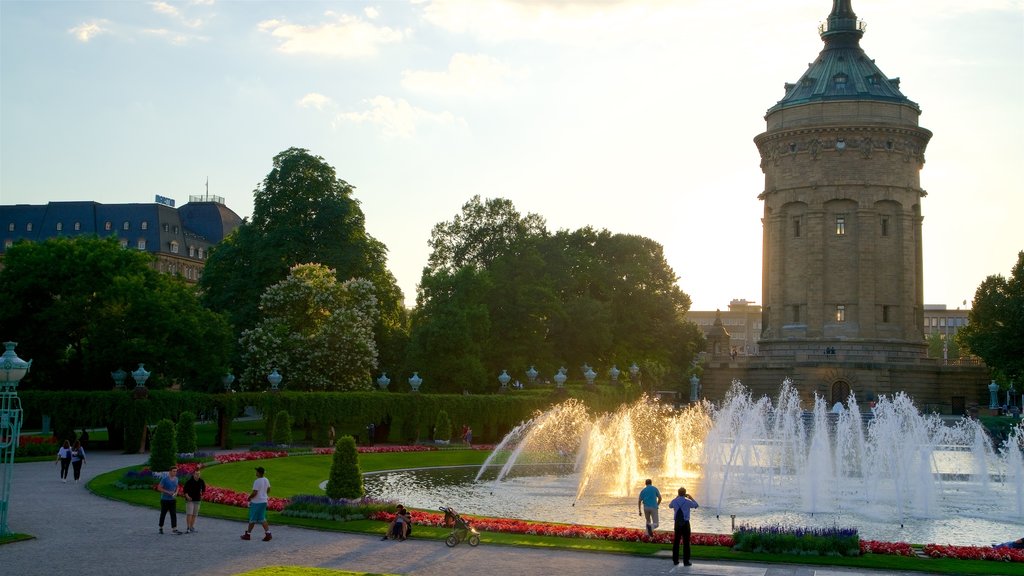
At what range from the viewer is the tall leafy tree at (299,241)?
258 ft

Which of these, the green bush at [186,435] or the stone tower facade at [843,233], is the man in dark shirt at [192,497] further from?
the stone tower facade at [843,233]

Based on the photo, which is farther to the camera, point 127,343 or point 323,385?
point 323,385

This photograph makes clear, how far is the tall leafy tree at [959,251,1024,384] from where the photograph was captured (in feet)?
253

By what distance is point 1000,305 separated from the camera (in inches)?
3169

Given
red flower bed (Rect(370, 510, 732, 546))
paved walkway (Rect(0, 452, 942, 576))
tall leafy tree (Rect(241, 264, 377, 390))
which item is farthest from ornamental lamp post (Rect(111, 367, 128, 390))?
red flower bed (Rect(370, 510, 732, 546))

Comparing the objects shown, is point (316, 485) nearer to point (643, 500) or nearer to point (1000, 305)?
point (643, 500)

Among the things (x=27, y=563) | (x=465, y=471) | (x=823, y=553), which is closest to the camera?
(x=27, y=563)

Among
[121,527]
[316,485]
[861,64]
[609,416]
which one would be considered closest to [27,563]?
[121,527]

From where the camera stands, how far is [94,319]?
59188 mm

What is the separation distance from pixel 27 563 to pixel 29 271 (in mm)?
39326

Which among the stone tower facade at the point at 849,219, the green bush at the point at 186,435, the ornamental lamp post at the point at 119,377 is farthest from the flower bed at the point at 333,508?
the stone tower facade at the point at 849,219

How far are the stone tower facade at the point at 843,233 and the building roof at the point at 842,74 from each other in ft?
0.43

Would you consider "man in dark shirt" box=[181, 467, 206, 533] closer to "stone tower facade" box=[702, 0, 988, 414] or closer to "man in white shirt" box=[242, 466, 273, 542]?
"man in white shirt" box=[242, 466, 273, 542]

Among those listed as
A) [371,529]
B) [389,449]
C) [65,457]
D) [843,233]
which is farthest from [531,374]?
[371,529]
